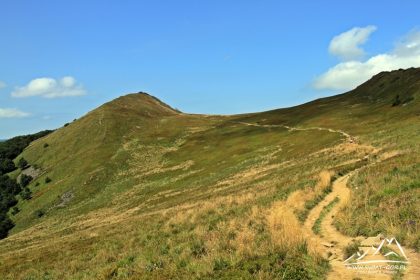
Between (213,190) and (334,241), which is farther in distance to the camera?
(213,190)

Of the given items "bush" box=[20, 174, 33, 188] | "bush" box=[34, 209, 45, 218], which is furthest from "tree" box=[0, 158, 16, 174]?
"bush" box=[34, 209, 45, 218]

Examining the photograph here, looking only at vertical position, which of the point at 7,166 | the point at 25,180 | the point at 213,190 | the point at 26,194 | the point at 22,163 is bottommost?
the point at 213,190

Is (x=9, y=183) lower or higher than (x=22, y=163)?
lower

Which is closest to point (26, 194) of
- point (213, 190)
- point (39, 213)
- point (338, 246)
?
point (39, 213)

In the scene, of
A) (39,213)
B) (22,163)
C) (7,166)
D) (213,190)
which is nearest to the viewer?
(213,190)

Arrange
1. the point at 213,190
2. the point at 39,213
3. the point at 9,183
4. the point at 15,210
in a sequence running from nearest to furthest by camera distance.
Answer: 1. the point at 213,190
2. the point at 39,213
3. the point at 15,210
4. the point at 9,183

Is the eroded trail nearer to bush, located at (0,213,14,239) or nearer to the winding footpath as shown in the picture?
the winding footpath

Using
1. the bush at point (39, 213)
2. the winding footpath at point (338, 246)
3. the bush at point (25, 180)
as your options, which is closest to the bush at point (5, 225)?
the bush at point (39, 213)

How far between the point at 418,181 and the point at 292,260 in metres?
10.2

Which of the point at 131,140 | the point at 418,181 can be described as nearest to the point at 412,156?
the point at 418,181

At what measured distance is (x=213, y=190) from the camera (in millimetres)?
52062

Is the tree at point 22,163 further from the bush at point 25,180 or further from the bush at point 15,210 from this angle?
the bush at point 15,210

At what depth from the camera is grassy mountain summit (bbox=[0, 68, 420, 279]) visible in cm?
1509

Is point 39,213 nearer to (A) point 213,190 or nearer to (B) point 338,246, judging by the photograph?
(A) point 213,190
